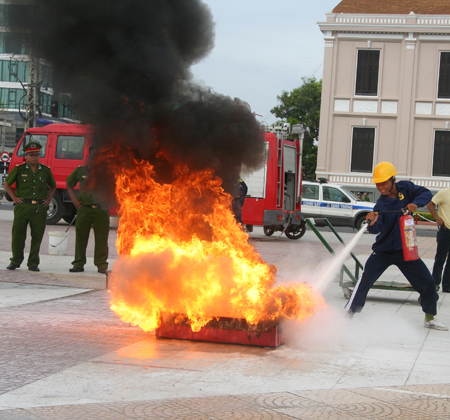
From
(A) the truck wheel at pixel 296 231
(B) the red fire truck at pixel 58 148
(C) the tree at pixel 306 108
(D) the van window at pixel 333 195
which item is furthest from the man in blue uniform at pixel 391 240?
(C) the tree at pixel 306 108

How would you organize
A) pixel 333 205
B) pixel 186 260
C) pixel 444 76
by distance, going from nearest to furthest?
pixel 186 260 < pixel 333 205 < pixel 444 76

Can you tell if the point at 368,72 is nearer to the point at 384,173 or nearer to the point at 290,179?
the point at 290,179

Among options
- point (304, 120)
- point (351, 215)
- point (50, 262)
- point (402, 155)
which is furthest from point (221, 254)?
point (304, 120)

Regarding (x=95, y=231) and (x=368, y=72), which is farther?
(x=368, y=72)

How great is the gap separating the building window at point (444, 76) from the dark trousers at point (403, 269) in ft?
93.2

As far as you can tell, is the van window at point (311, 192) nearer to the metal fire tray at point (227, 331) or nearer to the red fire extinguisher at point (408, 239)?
the red fire extinguisher at point (408, 239)

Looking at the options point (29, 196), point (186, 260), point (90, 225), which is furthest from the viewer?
point (90, 225)

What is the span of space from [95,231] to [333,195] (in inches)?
574

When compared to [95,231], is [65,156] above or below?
above

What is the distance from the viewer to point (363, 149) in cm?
3334

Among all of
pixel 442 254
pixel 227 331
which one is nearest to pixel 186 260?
pixel 227 331

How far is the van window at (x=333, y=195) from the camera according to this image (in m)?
23.2

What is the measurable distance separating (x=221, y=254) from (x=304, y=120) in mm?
48193

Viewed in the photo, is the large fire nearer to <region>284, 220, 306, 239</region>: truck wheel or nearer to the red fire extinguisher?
the red fire extinguisher
